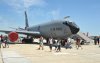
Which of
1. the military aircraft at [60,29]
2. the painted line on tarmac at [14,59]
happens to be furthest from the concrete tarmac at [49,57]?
the military aircraft at [60,29]

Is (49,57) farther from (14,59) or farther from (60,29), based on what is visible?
(60,29)

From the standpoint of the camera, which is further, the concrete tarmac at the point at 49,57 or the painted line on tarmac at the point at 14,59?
the concrete tarmac at the point at 49,57

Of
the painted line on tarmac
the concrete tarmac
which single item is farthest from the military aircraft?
the painted line on tarmac

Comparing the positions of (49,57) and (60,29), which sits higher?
(60,29)

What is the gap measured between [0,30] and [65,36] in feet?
44.7

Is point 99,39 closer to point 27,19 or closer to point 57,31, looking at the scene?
point 57,31

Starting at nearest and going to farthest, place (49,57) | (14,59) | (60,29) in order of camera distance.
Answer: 1. (14,59)
2. (49,57)
3. (60,29)

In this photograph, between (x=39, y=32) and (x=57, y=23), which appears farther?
(x=39, y=32)

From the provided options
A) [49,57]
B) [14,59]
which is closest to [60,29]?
[49,57]

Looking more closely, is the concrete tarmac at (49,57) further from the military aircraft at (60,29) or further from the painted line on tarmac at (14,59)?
the military aircraft at (60,29)

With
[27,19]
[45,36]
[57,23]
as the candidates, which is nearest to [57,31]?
[57,23]

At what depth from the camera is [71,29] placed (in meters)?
35.5

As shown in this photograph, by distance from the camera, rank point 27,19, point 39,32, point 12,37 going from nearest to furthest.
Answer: point 12,37
point 39,32
point 27,19

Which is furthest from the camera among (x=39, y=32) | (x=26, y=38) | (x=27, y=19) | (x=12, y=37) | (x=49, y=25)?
(x=27, y=19)
